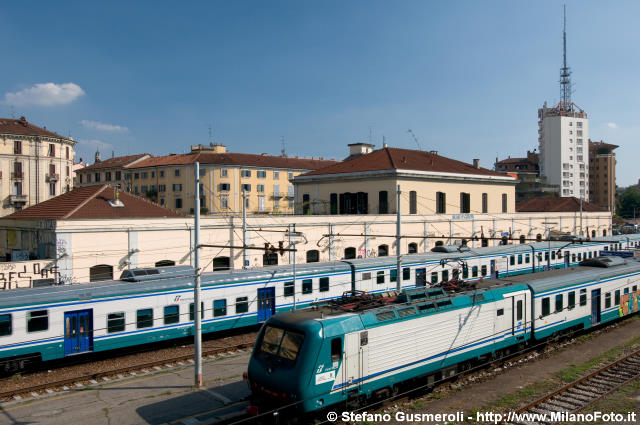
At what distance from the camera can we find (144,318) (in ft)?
67.0

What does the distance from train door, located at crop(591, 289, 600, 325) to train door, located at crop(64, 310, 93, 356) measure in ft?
69.6

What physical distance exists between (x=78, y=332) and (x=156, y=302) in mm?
2993

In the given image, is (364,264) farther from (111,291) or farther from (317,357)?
(317,357)

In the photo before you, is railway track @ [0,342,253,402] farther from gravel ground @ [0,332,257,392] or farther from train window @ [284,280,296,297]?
A: train window @ [284,280,296,297]

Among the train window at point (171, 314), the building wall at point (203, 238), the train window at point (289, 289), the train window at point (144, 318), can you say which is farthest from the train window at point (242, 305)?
the building wall at point (203, 238)

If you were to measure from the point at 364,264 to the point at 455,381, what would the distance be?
11.4 m

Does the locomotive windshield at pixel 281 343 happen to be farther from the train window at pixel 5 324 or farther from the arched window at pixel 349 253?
the arched window at pixel 349 253

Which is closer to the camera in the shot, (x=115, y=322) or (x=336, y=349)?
(x=336, y=349)

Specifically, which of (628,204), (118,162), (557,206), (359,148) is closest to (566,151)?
(628,204)

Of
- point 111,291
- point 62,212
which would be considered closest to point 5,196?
point 62,212

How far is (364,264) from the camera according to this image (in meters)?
28.0

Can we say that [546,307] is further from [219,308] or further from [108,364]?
[108,364]

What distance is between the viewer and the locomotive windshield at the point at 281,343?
1288 cm

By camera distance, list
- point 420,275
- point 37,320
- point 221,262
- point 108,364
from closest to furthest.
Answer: point 37,320, point 108,364, point 420,275, point 221,262
